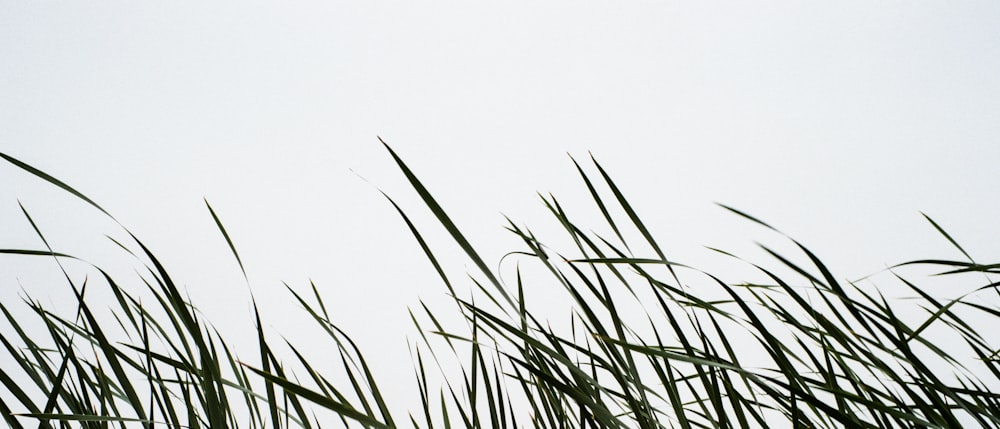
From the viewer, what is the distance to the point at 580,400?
0.49 metres

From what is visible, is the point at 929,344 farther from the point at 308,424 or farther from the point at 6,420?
the point at 6,420

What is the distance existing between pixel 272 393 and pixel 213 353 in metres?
0.06

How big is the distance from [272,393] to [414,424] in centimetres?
12

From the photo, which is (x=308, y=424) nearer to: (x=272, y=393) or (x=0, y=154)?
(x=272, y=393)

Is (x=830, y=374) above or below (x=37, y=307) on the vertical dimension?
below

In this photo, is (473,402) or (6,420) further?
(473,402)

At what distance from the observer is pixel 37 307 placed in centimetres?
62

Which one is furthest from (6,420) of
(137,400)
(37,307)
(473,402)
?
(473,402)

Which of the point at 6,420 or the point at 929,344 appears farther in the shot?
the point at 929,344

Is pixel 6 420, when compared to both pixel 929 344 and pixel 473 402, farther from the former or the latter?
pixel 929 344

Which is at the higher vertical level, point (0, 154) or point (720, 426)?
point (0, 154)

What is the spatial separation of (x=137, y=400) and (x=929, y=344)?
22.8 inches

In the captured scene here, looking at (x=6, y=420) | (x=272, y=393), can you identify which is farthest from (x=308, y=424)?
(x=6, y=420)

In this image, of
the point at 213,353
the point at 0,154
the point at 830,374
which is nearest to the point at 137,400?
the point at 213,353
